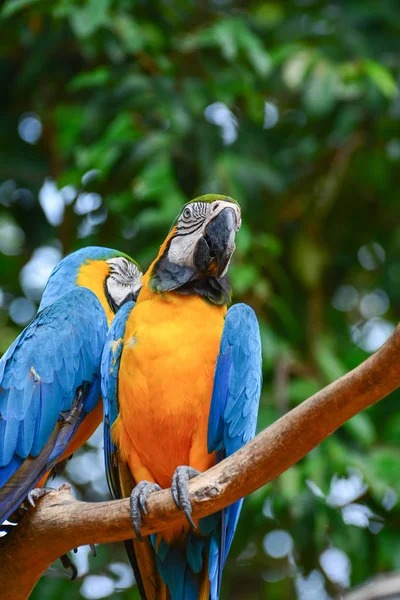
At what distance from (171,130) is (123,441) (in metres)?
2.03

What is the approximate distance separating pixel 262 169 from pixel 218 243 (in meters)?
1.71

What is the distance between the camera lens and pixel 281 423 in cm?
202

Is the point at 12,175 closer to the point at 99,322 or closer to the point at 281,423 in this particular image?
the point at 99,322

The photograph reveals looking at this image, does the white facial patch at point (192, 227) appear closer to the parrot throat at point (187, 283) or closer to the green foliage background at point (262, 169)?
the parrot throat at point (187, 283)

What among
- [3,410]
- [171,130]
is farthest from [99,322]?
[171,130]

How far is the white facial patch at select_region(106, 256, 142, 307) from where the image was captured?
120 inches

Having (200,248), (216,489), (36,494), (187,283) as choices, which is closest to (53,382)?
(36,494)

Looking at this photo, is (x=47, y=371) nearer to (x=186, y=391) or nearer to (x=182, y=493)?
(x=186, y=391)

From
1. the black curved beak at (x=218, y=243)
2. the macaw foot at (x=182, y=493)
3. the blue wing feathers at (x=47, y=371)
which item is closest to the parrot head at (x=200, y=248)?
the black curved beak at (x=218, y=243)

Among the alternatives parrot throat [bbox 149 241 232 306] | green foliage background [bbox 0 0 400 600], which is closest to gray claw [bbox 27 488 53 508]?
parrot throat [bbox 149 241 232 306]

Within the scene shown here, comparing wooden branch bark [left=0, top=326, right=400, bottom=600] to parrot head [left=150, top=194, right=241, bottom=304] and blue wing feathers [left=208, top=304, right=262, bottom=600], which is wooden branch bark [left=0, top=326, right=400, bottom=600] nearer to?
blue wing feathers [left=208, top=304, right=262, bottom=600]

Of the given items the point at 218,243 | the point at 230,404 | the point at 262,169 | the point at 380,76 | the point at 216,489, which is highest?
the point at 218,243

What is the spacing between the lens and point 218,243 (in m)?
2.48

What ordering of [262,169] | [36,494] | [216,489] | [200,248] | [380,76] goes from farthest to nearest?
[262,169] → [380,76] → [200,248] → [36,494] → [216,489]
